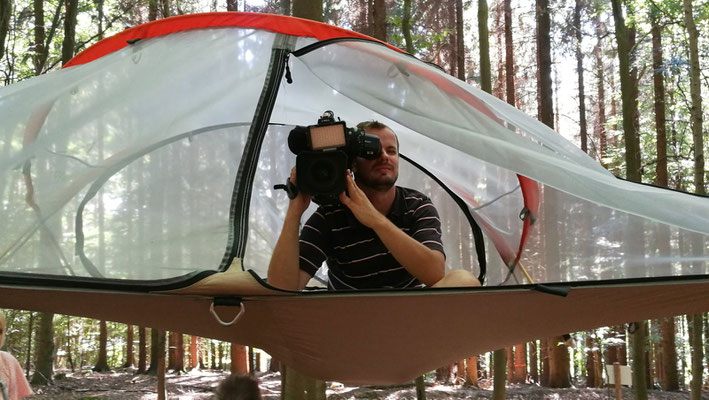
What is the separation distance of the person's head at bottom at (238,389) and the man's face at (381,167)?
77 centimetres

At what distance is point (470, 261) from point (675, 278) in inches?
58.1

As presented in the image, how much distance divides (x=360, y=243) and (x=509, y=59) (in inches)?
369

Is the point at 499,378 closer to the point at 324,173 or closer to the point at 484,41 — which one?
the point at 484,41

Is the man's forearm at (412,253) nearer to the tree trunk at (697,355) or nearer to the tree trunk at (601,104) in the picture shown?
the tree trunk at (697,355)

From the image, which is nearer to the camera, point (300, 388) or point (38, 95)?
point (38, 95)

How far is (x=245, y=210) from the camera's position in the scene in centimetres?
181

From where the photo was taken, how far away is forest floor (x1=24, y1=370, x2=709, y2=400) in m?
6.39

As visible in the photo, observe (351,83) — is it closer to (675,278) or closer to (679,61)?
(675,278)

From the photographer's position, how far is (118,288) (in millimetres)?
1584

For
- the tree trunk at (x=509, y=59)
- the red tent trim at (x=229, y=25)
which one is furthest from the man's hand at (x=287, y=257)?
the tree trunk at (x=509, y=59)

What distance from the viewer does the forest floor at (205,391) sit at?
21.0 ft

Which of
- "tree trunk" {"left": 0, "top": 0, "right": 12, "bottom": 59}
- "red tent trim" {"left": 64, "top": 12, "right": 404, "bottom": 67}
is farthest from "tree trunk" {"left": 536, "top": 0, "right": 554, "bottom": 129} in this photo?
"red tent trim" {"left": 64, "top": 12, "right": 404, "bottom": 67}

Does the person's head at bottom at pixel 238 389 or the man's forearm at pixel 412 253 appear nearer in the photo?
the person's head at bottom at pixel 238 389

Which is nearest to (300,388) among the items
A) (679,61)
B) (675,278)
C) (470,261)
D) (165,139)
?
(470,261)
